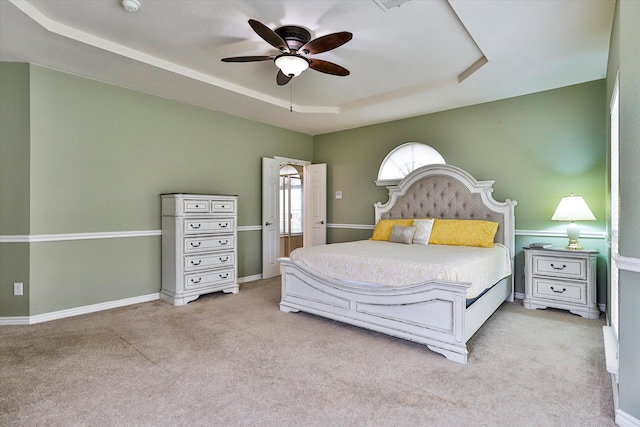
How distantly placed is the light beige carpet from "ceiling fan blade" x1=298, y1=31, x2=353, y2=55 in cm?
242

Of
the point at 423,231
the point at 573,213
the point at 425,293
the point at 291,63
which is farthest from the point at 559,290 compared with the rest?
the point at 291,63

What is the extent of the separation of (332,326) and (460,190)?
8.39 feet

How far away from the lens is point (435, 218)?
15.2 feet

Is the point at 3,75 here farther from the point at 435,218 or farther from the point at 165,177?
the point at 435,218

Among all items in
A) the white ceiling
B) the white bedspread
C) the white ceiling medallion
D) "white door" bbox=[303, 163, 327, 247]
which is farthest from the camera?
"white door" bbox=[303, 163, 327, 247]

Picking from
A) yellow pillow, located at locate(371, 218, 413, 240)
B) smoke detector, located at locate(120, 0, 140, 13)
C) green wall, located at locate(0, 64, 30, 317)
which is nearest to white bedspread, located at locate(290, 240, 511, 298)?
yellow pillow, located at locate(371, 218, 413, 240)

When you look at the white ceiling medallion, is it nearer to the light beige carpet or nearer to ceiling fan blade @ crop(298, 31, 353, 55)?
ceiling fan blade @ crop(298, 31, 353, 55)

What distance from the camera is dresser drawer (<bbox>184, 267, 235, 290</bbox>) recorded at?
4.12m

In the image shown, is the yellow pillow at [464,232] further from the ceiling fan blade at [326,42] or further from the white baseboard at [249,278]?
the white baseboard at [249,278]

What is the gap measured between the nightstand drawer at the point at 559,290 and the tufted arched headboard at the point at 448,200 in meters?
0.52

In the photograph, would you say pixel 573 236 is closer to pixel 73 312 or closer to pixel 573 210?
pixel 573 210

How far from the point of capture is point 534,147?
414 centimetres

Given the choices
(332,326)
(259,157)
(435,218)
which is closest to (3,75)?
(259,157)

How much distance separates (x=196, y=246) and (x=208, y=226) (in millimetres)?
292
